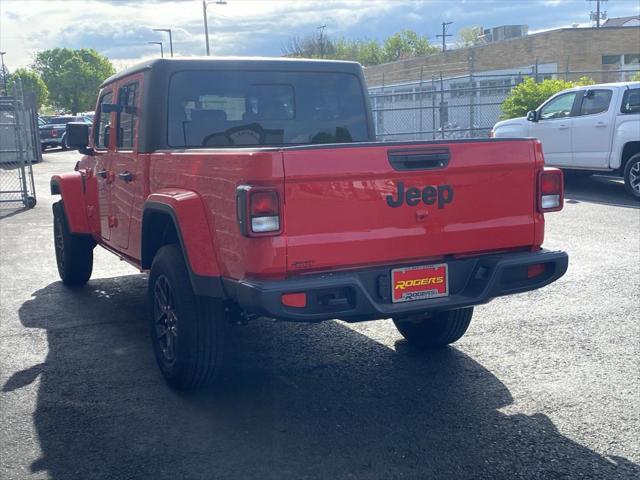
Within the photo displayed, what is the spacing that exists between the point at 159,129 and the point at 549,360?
3.03 meters

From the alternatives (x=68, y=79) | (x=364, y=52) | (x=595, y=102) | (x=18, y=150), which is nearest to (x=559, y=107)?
(x=595, y=102)

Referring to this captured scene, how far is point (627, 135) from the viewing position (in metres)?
13.2

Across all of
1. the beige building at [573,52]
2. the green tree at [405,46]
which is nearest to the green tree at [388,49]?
the green tree at [405,46]

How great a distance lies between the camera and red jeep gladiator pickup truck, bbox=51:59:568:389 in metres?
4.04

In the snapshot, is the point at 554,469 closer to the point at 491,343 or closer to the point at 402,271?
the point at 402,271

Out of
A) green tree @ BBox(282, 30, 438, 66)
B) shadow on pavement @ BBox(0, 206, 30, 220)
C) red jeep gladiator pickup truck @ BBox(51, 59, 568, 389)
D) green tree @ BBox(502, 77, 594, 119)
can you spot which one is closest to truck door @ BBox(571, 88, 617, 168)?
green tree @ BBox(502, 77, 594, 119)

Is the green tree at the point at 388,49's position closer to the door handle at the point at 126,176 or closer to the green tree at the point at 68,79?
the green tree at the point at 68,79

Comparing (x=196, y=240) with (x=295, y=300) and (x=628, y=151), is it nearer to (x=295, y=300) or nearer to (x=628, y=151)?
(x=295, y=300)

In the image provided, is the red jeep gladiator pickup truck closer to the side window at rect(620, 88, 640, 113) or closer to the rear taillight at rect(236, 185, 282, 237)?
the rear taillight at rect(236, 185, 282, 237)

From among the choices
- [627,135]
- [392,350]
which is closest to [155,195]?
[392,350]

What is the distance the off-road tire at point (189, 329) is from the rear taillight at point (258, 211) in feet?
2.89

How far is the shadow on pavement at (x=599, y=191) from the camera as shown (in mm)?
13234

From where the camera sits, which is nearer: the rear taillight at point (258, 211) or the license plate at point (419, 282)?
the rear taillight at point (258, 211)

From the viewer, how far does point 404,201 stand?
4301 millimetres
